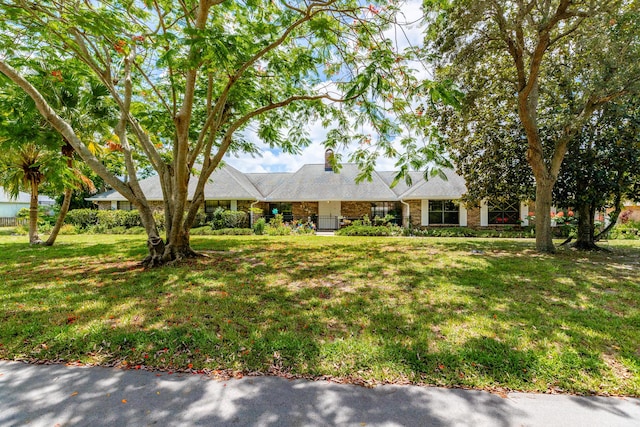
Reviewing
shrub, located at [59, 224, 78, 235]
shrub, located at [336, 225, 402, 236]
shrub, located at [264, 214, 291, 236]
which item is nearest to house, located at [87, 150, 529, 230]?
shrub, located at [336, 225, 402, 236]

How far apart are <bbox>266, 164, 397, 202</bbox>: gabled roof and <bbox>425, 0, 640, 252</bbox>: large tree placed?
10.7 m

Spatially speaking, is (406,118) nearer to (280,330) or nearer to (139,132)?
(280,330)

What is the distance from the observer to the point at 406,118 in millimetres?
7535

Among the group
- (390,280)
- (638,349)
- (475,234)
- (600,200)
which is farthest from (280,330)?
(475,234)

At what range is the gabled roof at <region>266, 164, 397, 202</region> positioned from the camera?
2031 cm

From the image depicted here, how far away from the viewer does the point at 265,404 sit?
2.43m

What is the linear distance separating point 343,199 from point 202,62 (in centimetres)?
1558

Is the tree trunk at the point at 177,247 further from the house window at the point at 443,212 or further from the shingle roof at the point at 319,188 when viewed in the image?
the house window at the point at 443,212

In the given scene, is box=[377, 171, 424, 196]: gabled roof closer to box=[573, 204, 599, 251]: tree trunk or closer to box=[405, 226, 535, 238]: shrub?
box=[405, 226, 535, 238]: shrub

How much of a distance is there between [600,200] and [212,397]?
12.3 metres

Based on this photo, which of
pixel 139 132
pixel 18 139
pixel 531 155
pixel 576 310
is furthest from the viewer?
pixel 531 155

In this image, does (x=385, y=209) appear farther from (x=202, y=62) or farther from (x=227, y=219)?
(x=202, y=62)

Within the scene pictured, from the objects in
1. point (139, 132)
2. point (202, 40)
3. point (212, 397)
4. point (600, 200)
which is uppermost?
point (202, 40)

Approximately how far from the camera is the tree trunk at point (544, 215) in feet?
29.3
